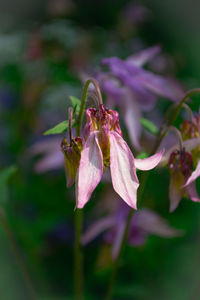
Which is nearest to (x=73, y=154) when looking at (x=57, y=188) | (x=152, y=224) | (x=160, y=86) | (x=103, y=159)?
(x=103, y=159)

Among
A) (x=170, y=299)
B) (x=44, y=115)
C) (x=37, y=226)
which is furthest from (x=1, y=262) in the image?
(x=44, y=115)

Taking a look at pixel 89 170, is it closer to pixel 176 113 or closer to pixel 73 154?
pixel 73 154

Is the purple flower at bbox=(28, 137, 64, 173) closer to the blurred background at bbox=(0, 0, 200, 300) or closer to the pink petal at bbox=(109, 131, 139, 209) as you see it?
the blurred background at bbox=(0, 0, 200, 300)

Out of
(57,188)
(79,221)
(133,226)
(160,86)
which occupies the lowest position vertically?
(57,188)

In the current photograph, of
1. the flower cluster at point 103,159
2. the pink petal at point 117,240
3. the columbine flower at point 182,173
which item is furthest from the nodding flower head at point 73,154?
the pink petal at point 117,240

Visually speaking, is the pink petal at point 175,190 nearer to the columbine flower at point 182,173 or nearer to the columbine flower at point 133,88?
the columbine flower at point 182,173

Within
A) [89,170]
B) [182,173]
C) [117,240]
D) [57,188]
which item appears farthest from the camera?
[57,188]
